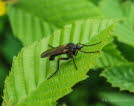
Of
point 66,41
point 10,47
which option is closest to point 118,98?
point 66,41

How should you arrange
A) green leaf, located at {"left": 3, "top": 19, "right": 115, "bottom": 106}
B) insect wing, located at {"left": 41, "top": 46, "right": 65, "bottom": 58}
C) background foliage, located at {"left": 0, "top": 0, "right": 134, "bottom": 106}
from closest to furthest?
green leaf, located at {"left": 3, "top": 19, "right": 115, "bottom": 106}
background foliage, located at {"left": 0, "top": 0, "right": 134, "bottom": 106}
insect wing, located at {"left": 41, "top": 46, "right": 65, "bottom": 58}

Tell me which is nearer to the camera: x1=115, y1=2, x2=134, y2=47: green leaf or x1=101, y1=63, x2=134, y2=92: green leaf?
x1=101, y1=63, x2=134, y2=92: green leaf

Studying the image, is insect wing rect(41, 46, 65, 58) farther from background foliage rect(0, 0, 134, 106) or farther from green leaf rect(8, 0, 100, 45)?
green leaf rect(8, 0, 100, 45)

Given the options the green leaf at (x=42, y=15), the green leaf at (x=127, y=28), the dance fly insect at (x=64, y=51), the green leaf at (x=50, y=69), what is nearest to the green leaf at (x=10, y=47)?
the green leaf at (x=42, y=15)

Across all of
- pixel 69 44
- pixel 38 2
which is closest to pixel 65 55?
pixel 69 44

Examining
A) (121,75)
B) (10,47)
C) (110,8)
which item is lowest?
(10,47)

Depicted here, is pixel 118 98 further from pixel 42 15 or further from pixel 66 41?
pixel 42 15

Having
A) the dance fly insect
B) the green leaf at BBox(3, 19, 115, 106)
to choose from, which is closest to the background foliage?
the green leaf at BBox(3, 19, 115, 106)
